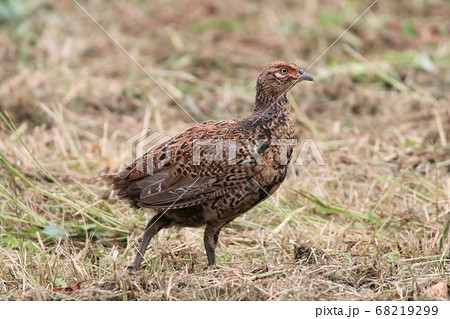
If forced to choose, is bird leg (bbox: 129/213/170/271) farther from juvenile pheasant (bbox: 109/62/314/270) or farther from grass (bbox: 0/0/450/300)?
grass (bbox: 0/0/450/300)

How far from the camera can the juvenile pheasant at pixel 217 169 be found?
4.86 m

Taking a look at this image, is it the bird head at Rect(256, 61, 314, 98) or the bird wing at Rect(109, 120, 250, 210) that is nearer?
the bird wing at Rect(109, 120, 250, 210)

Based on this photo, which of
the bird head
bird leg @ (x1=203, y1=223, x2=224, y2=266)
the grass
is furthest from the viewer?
the bird head

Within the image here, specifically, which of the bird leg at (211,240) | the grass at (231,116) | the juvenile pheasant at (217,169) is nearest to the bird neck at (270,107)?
the juvenile pheasant at (217,169)

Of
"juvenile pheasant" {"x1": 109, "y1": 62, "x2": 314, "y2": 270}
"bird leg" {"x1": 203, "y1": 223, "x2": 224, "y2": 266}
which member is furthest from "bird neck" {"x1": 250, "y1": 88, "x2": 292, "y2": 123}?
"bird leg" {"x1": 203, "y1": 223, "x2": 224, "y2": 266}

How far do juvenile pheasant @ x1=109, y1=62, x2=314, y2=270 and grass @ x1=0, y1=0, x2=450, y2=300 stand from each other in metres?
0.31

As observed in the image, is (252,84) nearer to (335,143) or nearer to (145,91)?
(145,91)

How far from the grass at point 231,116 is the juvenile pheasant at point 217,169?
12.3 inches

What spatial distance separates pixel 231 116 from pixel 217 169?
347cm

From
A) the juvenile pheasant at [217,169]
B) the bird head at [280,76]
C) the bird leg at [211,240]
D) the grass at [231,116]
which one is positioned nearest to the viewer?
the grass at [231,116]

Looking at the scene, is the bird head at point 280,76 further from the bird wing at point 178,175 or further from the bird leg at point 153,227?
the bird leg at point 153,227

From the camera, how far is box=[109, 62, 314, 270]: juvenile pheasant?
4863mm

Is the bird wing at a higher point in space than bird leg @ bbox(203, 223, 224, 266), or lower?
higher

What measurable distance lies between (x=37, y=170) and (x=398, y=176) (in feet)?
10.1
